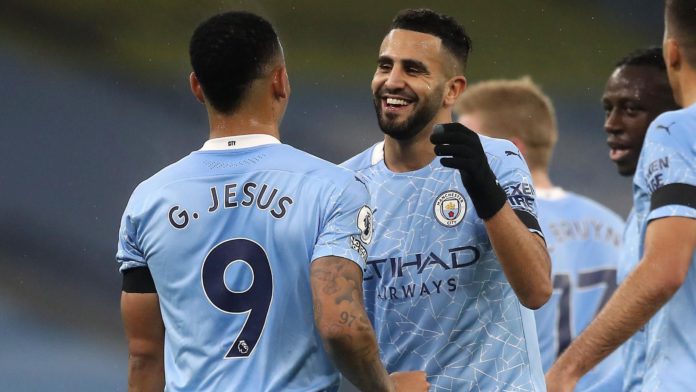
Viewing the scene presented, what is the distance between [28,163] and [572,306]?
388 cm

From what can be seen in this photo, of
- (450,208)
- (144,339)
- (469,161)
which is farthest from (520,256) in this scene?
(144,339)

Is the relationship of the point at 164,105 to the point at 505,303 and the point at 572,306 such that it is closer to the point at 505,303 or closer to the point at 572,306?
the point at 572,306

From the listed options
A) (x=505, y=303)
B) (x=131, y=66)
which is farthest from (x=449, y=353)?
(x=131, y=66)

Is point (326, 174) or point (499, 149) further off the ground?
point (499, 149)

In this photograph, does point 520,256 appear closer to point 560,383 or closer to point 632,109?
point 560,383

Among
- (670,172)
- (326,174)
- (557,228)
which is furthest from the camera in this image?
(557,228)

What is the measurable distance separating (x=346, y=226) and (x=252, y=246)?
0.87 feet

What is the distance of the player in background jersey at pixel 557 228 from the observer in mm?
6531

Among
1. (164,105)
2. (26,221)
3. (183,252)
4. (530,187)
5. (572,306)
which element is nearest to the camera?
(183,252)

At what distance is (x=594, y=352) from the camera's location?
13.3 ft

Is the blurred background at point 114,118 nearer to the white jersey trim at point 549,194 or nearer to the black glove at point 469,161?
the white jersey trim at point 549,194

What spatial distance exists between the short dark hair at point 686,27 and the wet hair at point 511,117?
244 centimetres

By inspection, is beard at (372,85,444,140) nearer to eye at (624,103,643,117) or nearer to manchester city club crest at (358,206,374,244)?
manchester city club crest at (358,206,374,244)

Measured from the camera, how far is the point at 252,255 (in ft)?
10.9
